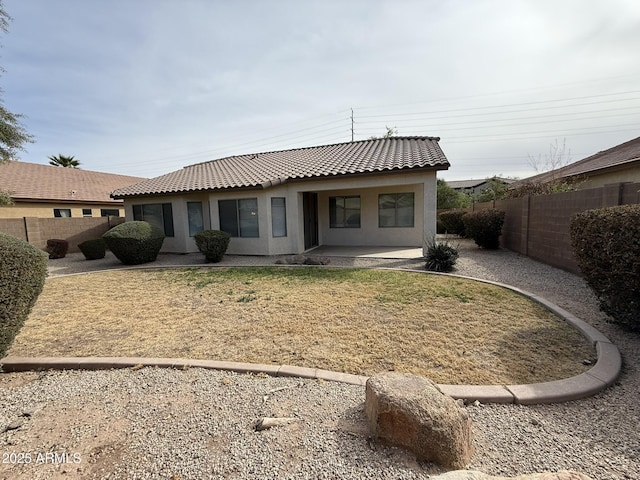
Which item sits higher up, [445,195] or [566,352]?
[445,195]

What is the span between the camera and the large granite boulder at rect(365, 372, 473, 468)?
2045mm

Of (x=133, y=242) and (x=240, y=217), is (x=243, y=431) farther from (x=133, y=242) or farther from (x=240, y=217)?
(x=133, y=242)

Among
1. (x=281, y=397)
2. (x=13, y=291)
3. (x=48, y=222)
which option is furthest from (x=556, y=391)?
(x=48, y=222)

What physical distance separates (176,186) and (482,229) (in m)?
13.9

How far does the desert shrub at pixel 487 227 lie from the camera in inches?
471

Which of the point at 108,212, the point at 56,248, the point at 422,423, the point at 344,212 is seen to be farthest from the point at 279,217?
the point at 108,212

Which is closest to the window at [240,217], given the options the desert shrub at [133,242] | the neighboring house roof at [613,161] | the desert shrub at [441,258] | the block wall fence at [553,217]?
the desert shrub at [133,242]

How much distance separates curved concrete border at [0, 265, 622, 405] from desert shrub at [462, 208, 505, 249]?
8.35m

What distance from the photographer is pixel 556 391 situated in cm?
284

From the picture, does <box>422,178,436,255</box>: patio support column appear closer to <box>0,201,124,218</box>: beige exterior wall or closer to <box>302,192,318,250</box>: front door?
<box>302,192,318,250</box>: front door

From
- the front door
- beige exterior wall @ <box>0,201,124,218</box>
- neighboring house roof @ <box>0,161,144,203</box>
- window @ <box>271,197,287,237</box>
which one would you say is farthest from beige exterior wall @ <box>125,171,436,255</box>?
neighboring house roof @ <box>0,161,144,203</box>

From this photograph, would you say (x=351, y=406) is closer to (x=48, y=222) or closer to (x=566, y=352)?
(x=566, y=352)

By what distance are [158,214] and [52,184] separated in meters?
12.2

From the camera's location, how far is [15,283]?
342 cm
